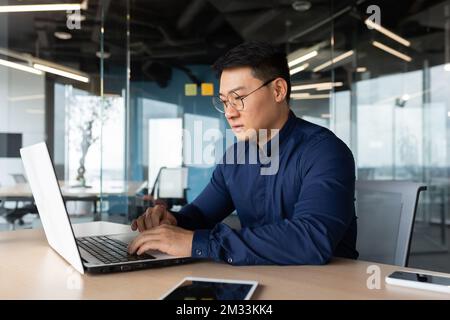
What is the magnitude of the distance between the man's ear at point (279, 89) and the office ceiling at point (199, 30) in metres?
3.33

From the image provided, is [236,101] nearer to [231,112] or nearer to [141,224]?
[231,112]

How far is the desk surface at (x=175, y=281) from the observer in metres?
0.87

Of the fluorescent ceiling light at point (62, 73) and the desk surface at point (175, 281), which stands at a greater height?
the fluorescent ceiling light at point (62, 73)

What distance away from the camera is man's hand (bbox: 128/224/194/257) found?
111 cm

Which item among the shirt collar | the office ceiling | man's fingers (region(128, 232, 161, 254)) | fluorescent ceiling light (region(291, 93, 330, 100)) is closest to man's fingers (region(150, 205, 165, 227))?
man's fingers (region(128, 232, 161, 254))

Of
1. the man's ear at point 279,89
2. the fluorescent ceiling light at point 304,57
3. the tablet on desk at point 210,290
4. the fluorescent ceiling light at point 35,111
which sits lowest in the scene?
the tablet on desk at point 210,290

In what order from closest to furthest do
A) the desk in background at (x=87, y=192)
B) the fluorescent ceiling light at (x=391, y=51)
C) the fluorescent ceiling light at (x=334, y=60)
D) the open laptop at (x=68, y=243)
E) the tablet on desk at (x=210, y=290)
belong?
the tablet on desk at (x=210, y=290) → the open laptop at (x=68, y=243) → the desk in background at (x=87, y=192) → the fluorescent ceiling light at (x=334, y=60) → the fluorescent ceiling light at (x=391, y=51)

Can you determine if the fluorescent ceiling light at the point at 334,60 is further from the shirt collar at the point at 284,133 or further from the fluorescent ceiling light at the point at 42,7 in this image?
the shirt collar at the point at 284,133

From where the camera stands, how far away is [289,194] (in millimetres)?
1467

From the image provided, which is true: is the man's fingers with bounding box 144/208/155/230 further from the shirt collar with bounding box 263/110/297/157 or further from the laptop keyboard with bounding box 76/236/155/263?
the shirt collar with bounding box 263/110/297/157

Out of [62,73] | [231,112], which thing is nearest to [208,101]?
[62,73]

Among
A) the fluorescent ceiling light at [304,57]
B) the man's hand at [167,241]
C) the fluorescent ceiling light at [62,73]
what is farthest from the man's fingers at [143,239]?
the fluorescent ceiling light at [62,73]
